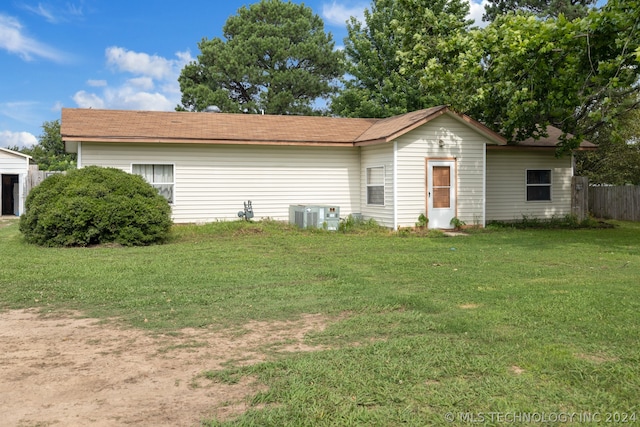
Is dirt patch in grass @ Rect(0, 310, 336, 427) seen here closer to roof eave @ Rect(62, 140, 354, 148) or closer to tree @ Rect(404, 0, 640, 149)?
roof eave @ Rect(62, 140, 354, 148)

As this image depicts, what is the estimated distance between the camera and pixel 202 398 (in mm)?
3855

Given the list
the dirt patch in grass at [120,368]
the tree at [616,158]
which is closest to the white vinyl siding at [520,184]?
the tree at [616,158]

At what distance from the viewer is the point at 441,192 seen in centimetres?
1720

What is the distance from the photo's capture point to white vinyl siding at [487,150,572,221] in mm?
19281

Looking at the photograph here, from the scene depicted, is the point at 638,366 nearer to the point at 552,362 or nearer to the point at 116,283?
the point at 552,362

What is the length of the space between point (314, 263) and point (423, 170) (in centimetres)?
774

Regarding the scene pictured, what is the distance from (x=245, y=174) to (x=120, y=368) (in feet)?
44.5

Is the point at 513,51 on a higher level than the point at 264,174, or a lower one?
higher

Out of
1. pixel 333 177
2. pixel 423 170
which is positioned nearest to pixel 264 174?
pixel 333 177

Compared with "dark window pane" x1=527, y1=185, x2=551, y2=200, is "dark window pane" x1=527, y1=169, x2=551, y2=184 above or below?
above

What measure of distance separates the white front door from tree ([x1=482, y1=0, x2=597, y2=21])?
13328mm

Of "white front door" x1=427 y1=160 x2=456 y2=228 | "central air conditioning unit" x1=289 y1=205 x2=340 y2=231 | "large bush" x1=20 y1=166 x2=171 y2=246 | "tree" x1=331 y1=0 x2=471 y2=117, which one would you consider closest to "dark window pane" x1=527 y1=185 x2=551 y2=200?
"white front door" x1=427 y1=160 x2=456 y2=228

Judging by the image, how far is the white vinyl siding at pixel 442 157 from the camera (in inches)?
653

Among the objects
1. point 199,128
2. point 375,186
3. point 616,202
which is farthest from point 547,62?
→ point 616,202
